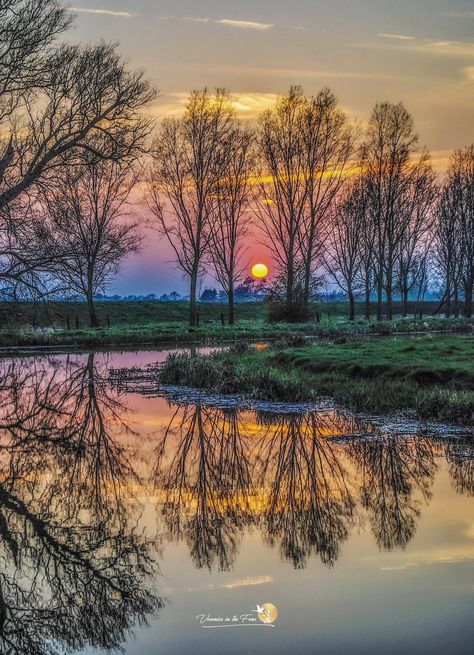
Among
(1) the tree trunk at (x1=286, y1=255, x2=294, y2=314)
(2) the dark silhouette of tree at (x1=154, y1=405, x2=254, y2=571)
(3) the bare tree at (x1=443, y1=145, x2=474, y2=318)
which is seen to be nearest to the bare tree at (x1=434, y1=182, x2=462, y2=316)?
(3) the bare tree at (x1=443, y1=145, x2=474, y2=318)

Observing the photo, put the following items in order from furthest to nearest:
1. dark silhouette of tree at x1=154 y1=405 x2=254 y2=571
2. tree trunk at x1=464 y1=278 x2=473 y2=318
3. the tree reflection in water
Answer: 1. tree trunk at x1=464 y1=278 x2=473 y2=318
2. dark silhouette of tree at x1=154 y1=405 x2=254 y2=571
3. the tree reflection in water

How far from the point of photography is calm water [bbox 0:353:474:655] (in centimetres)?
500

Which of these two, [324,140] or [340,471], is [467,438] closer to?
[340,471]

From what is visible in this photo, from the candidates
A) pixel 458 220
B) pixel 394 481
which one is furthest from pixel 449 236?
pixel 394 481

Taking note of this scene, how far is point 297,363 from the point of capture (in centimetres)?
2053

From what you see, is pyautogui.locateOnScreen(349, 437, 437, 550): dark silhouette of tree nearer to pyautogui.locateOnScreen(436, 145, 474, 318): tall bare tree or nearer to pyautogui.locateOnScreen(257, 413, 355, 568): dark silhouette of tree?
pyautogui.locateOnScreen(257, 413, 355, 568): dark silhouette of tree

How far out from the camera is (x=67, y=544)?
688 centimetres

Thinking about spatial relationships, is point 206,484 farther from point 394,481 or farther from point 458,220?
point 458,220

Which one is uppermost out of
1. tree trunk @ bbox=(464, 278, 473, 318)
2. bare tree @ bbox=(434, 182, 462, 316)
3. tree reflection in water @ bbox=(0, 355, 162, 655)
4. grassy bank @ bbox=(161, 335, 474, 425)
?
bare tree @ bbox=(434, 182, 462, 316)

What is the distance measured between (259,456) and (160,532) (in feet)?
11.9

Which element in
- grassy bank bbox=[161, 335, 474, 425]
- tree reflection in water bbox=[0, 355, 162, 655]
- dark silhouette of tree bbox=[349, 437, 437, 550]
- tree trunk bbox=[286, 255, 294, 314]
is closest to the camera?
tree reflection in water bbox=[0, 355, 162, 655]

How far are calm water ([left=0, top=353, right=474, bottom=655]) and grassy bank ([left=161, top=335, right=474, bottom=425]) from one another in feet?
5.26

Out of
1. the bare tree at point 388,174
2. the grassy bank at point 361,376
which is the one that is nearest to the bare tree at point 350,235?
the bare tree at point 388,174

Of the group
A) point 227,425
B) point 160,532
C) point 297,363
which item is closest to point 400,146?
point 297,363
